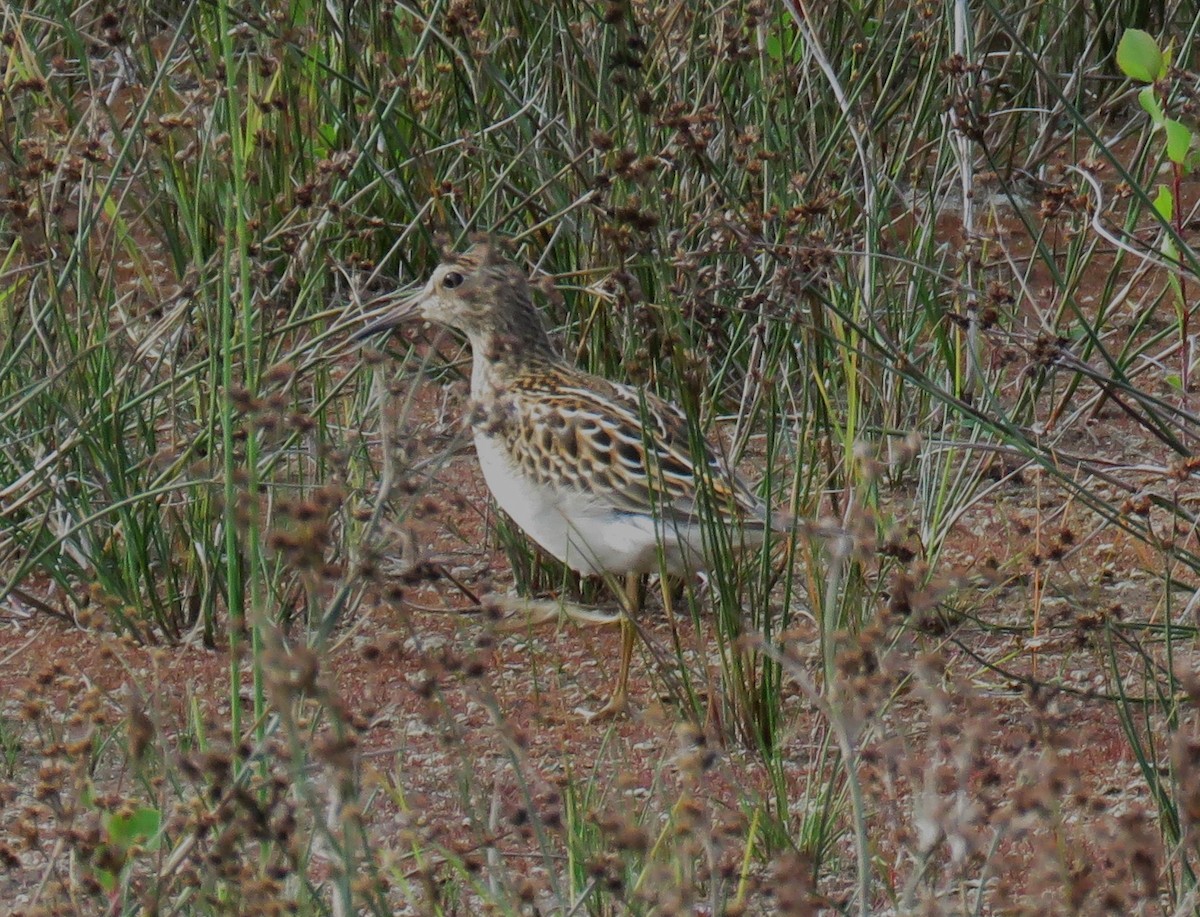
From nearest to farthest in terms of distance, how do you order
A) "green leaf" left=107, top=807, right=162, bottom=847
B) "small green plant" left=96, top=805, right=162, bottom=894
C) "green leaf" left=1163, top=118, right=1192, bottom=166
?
"small green plant" left=96, top=805, right=162, bottom=894, "green leaf" left=107, top=807, right=162, bottom=847, "green leaf" left=1163, top=118, right=1192, bottom=166

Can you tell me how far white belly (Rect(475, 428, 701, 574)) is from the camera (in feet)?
15.8

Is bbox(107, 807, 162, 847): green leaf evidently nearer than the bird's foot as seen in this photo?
Yes

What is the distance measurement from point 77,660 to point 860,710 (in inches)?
125

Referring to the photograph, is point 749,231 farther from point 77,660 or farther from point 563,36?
point 77,660

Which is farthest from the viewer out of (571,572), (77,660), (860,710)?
(571,572)

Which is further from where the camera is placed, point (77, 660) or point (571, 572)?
point (571, 572)

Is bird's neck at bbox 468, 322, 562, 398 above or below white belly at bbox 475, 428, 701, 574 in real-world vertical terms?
above

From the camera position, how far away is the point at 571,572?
18.3 feet

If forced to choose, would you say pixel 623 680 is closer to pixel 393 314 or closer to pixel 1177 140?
pixel 393 314

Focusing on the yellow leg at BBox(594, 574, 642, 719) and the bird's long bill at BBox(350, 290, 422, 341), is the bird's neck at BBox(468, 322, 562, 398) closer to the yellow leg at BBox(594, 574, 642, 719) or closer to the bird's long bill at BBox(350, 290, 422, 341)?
the bird's long bill at BBox(350, 290, 422, 341)

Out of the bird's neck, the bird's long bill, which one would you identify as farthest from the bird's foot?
the bird's long bill

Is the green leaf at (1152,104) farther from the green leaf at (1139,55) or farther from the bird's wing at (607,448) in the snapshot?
the bird's wing at (607,448)

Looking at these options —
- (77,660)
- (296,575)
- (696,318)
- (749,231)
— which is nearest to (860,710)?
(749,231)

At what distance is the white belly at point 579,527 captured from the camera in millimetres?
4820
